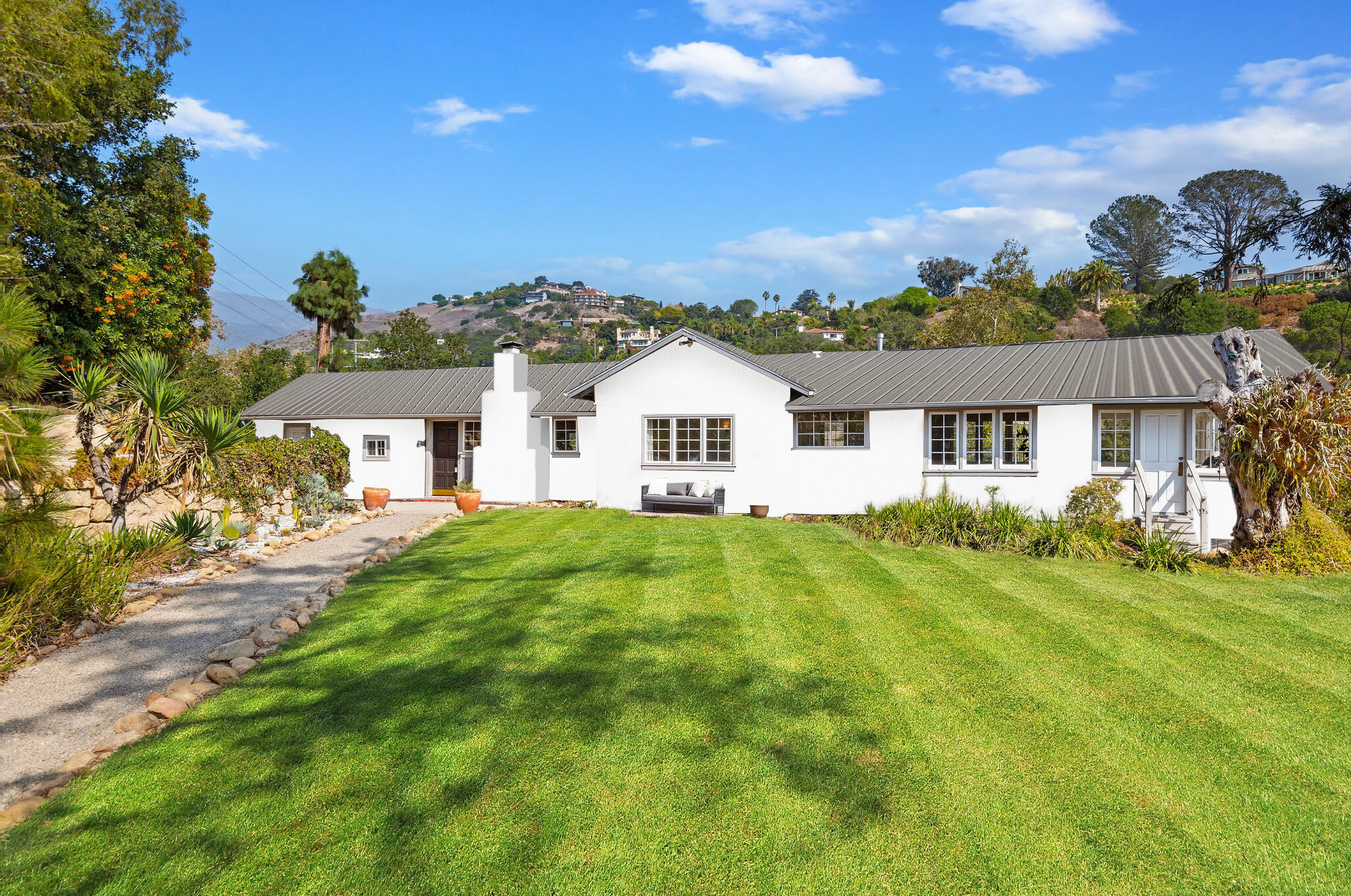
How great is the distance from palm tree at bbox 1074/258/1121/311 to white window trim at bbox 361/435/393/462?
59718 millimetres

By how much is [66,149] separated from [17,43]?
6.22 m

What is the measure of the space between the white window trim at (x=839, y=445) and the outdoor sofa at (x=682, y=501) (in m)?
2.00

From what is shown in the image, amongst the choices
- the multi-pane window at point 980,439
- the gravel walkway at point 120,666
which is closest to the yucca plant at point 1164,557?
the multi-pane window at point 980,439

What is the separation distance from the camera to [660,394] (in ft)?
57.4

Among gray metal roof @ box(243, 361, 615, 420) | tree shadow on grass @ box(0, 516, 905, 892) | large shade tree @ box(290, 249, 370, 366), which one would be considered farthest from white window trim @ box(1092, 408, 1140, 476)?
large shade tree @ box(290, 249, 370, 366)

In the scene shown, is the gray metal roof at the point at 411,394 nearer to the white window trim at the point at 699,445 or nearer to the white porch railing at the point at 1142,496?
the white window trim at the point at 699,445

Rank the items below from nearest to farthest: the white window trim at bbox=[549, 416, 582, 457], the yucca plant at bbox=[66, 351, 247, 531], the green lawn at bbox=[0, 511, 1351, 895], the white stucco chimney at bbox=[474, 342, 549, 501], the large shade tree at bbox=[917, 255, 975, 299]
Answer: the green lawn at bbox=[0, 511, 1351, 895]
the yucca plant at bbox=[66, 351, 247, 531]
the white stucco chimney at bbox=[474, 342, 549, 501]
the white window trim at bbox=[549, 416, 582, 457]
the large shade tree at bbox=[917, 255, 975, 299]

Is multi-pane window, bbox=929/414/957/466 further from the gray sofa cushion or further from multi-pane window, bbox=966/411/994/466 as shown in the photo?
the gray sofa cushion

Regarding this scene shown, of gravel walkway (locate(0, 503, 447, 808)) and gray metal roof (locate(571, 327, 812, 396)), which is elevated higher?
gray metal roof (locate(571, 327, 812, 396))

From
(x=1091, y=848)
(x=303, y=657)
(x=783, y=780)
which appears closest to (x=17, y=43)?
(x=303, y=657)

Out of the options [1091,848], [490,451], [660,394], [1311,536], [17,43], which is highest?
[17,43]

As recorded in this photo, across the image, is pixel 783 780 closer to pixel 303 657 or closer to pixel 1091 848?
pixel 1091 848

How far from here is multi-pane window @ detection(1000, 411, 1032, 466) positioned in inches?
616

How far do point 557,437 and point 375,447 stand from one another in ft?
19.1
